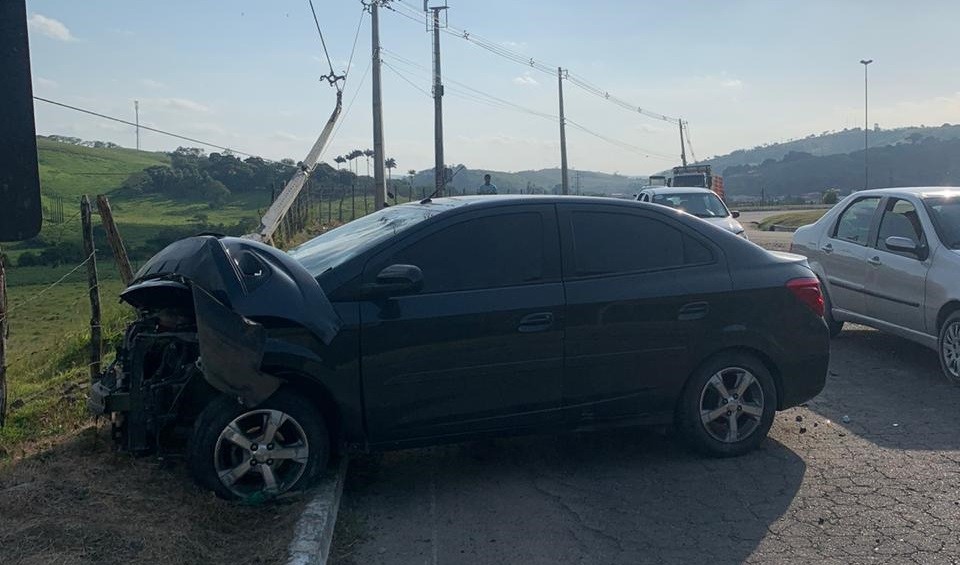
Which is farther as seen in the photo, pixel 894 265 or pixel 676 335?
pixel 894 265

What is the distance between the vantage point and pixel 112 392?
4.92 m

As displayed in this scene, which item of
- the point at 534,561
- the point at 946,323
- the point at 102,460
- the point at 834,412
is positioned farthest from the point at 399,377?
the point at 946,323

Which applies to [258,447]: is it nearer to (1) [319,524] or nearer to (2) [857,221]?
(1) [319,524]

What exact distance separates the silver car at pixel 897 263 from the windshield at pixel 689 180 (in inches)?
1167

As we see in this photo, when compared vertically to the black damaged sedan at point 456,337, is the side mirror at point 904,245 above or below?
above

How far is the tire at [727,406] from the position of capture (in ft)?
19.2

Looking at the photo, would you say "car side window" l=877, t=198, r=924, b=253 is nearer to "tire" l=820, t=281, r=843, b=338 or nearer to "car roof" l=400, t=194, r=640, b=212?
"tire" l=820, t=281, r=843, b=338

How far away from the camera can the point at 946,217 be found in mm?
8258

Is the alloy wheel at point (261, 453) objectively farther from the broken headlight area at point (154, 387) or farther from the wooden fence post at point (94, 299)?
the wooden fence post at point (94, 299)

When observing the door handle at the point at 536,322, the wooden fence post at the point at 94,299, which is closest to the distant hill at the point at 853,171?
the door handle at the point at 536,322

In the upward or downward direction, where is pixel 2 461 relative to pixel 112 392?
downward

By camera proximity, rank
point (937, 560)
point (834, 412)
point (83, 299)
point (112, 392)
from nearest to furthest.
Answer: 1. point (937, 560)
2. point (112, 392)
3. point (834, 412)
4. point (83, 299)

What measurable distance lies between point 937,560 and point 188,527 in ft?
12.3

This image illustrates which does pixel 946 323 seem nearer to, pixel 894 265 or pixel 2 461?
pixel 894 265
